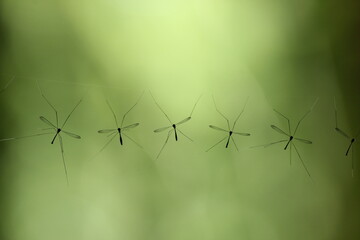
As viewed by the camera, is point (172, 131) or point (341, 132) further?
point (341, 132)

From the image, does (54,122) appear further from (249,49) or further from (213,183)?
(249,49)

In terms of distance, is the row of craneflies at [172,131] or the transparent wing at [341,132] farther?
the transparent wing at [341,132]

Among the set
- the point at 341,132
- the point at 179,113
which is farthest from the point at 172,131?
the point at 341,132

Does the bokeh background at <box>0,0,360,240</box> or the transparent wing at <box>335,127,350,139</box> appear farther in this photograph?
the transparent wing at <box>335,127,350,139</box>

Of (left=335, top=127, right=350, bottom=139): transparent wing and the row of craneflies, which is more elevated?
the row of craneflies

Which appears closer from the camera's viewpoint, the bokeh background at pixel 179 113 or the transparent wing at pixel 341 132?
the bokeh background at pixel 179 113

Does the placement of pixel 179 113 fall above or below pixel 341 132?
above

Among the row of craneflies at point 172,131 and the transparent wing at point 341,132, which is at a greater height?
the row of craneflies at point 172,131

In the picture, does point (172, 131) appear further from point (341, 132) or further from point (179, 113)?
point (341, 132)
